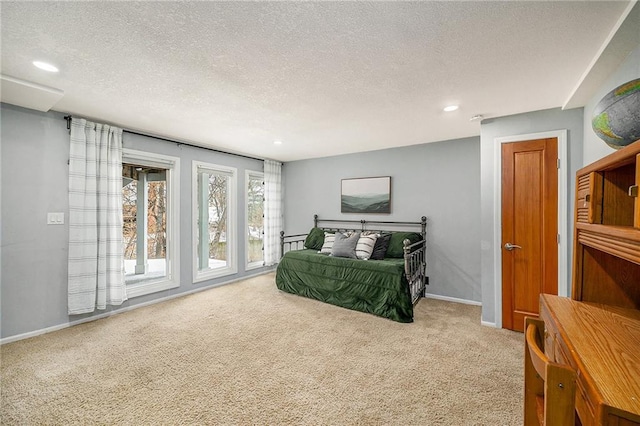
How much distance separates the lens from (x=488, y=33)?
156cm

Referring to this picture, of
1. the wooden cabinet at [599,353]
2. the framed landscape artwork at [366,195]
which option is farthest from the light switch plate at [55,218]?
the wooden cabinet at [599,353]

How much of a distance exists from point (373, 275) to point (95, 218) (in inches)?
134

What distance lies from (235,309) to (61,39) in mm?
3050

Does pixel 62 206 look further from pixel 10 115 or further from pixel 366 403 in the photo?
pixel 366 403

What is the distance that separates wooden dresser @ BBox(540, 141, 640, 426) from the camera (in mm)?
706

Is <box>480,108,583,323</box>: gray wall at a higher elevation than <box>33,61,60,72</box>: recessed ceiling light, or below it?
below

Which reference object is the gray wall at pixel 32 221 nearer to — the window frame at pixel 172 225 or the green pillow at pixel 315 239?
the window frame at pixel 172 225

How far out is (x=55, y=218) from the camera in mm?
2881

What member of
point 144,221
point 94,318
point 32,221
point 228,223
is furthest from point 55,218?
point 228,223

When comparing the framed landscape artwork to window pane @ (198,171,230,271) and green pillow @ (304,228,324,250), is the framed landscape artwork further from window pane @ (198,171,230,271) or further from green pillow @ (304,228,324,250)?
window pane @ (198,171,230,271)

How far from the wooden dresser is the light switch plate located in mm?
4225

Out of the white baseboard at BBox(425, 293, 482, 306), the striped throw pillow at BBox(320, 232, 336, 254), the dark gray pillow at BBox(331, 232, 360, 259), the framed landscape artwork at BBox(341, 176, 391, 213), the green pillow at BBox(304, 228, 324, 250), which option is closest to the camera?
the white baseboard at BBox(425, 293, 482, 306)

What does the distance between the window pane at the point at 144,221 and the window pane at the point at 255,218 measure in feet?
4.95

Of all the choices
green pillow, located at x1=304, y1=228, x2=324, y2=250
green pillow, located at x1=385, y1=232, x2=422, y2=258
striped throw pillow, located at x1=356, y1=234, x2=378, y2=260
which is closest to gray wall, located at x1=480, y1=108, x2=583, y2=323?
green pillow, located at x1=385, y1=232, x2=422, y2=258
